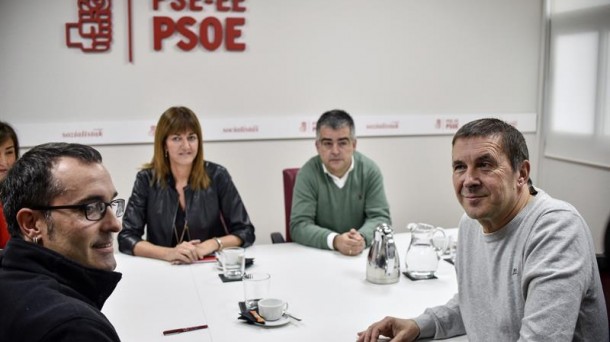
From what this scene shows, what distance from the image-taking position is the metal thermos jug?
2.23 meters

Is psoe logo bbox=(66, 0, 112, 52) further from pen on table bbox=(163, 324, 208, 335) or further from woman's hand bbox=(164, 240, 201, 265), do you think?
pen on table bbox=(163, 324, 208, 335)

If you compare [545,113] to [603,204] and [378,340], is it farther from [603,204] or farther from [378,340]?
[378,340]

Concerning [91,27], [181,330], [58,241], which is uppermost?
[91,27]

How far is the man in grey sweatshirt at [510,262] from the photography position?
1379 millimetres

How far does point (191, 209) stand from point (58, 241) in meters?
1.73

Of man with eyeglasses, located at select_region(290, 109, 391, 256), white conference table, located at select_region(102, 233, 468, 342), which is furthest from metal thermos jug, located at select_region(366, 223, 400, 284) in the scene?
man with eyeglasses, located at select_region(290, 109, 391, 256)

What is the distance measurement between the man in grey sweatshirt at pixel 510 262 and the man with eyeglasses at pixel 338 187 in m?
1.27

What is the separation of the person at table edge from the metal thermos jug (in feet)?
2.68

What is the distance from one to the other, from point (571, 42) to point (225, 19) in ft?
9.09

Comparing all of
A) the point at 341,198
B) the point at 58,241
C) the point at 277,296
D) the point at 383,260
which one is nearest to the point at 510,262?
the point at 383,260

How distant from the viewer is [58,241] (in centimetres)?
123

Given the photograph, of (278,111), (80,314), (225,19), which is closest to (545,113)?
(278,111)

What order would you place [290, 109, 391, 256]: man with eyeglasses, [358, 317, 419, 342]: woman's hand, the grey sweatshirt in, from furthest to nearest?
1. [290, 109, 391, 256]: man with eyeglasses
2. [358, 317, 419, 342]: woman's hand
3. the grey sweatshirt

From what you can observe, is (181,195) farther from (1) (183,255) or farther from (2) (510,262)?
(2) (510,262)
